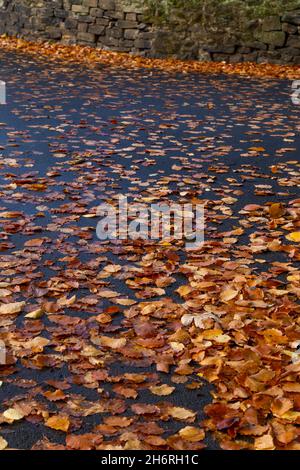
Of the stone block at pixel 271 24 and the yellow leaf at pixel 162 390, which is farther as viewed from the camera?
the stone block at pixel 271 24

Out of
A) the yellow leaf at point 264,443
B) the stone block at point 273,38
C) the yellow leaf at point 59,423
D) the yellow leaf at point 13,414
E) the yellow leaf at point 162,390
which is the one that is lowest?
the yellow leaf at point 13,414

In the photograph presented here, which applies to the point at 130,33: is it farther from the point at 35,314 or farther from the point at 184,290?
the point at 35,314

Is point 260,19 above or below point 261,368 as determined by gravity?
above

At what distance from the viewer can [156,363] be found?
2920 mm

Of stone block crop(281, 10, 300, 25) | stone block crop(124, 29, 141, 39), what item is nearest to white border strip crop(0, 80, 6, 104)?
stone block crop(124, 29, 141, 39)

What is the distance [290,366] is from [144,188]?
9.51ft

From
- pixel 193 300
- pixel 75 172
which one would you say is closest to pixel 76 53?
pixel 75 172

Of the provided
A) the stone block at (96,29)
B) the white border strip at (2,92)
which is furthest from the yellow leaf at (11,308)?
the stone block at (96,29)

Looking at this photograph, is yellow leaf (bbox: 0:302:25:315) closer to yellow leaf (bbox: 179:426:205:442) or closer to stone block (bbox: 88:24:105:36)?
yellow leaf (bbox: 179:426:205:442)

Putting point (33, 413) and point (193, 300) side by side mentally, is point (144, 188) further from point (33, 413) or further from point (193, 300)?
point (33, 413)

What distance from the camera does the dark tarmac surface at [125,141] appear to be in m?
3.76

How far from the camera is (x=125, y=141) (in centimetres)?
716

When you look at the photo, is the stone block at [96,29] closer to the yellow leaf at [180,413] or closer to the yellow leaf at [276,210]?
the yellow leaf at [276,210]

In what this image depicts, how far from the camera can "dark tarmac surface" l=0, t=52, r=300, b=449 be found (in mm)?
3760
